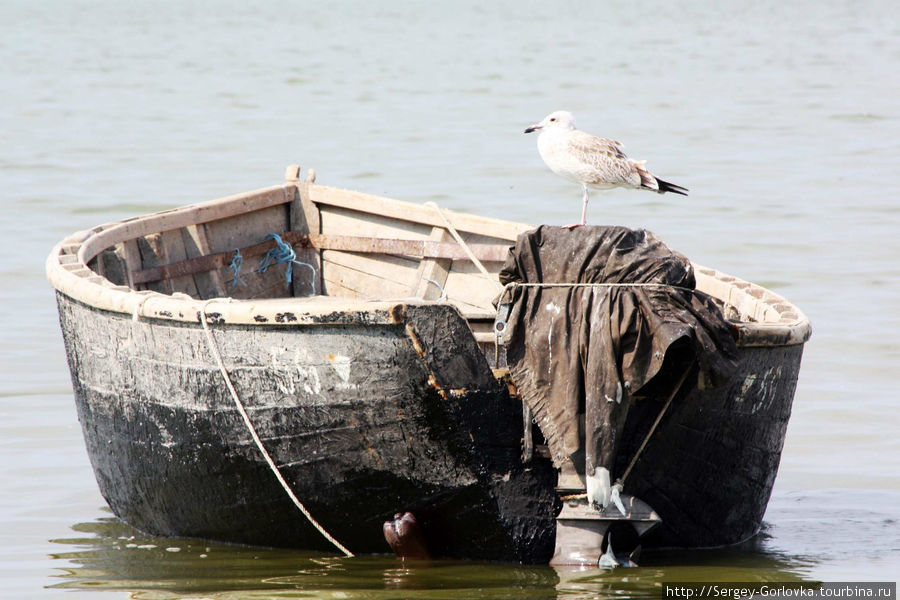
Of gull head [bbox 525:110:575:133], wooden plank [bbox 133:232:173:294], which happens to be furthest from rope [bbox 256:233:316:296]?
gull head [bbox 525:110:575:133]

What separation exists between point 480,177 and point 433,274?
29.3ft

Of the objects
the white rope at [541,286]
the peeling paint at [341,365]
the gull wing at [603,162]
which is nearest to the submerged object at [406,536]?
the peeling paint at [341,365]

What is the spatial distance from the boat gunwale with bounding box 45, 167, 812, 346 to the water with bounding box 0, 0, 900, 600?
3.37 feet

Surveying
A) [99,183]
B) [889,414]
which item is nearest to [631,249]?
[889,414]

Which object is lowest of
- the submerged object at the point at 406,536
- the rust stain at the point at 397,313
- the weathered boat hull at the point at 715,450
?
the submerged object at the point at 406,536

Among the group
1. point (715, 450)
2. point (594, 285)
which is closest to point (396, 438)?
point (594, 285)

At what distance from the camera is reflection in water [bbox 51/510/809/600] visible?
493cm

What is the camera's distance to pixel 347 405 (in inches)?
193

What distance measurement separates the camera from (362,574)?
16.8ft

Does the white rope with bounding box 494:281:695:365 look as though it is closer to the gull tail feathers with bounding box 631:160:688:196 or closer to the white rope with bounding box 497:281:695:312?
the white rope with bounding box 497:281:695:312

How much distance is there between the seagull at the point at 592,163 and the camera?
5.25 meters

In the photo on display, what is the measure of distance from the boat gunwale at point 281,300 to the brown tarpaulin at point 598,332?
29cm

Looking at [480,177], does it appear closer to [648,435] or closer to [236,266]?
[236,266]

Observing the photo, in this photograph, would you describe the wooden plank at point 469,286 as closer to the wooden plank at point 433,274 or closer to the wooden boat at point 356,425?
the wooden plank at point 433,274
